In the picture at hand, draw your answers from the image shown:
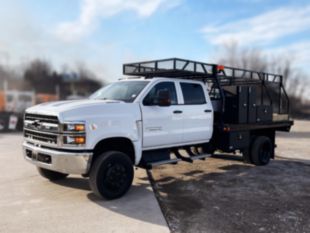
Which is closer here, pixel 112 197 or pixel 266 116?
pixel 112 197

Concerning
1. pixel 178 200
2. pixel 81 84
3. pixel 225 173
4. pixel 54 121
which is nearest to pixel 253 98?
pixel 225 173

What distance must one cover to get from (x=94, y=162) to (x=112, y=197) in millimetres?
692

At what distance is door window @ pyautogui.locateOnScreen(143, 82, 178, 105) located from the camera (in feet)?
19.4

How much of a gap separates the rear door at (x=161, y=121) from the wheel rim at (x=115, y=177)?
0.76 metres

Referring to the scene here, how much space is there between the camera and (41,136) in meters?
5.34

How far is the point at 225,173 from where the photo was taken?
25.1 feet

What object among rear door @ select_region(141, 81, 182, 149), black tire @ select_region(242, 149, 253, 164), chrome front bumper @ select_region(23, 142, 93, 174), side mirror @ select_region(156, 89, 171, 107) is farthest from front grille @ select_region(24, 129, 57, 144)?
black tire @ select_region(242, 149, 253, 164)

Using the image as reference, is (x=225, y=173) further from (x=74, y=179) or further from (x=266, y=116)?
(x=74, y=179)

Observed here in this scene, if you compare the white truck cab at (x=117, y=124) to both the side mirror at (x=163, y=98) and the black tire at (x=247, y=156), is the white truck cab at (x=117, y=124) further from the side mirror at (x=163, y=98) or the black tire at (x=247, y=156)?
the black tire at (x=247, y=156)

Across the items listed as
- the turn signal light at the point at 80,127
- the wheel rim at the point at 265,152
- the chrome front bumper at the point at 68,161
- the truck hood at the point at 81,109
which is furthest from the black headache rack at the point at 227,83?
the chrome front bumper at the point at 68,161

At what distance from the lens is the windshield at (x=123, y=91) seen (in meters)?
5.97

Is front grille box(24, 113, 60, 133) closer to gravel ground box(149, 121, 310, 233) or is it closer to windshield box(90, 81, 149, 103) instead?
windshield box(90, 81, 149, 103)

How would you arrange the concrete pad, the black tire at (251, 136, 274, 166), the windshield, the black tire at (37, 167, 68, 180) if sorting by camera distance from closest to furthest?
the concrete pad < the windshield < the black tire at (37, 167, 68, 180) < the black tire at (251, 136, 274, 166)

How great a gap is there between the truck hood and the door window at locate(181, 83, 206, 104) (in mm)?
1518
